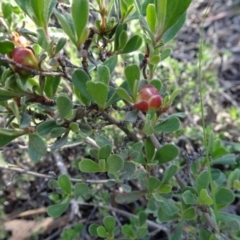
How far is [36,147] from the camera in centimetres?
108

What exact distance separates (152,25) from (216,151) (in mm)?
554

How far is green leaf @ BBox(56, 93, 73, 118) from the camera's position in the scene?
0.96 m

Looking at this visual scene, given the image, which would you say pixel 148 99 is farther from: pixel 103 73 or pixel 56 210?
pixel 56 210

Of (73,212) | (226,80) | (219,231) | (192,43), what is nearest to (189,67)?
(226,80)

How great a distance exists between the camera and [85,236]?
205 centimetres

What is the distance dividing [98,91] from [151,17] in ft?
0.72

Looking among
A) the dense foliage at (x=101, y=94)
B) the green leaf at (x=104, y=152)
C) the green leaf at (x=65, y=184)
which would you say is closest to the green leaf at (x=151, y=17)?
the dense foliage at (x=101, y=94)

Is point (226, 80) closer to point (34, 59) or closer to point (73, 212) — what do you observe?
point (73, 212)

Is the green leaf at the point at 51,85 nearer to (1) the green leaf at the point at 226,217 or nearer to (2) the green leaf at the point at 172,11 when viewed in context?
(2) the green leaf at the point at 172,11

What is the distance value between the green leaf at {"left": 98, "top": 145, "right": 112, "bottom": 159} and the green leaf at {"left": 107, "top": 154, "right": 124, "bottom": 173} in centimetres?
2

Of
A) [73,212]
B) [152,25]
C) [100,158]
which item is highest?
[152,25]

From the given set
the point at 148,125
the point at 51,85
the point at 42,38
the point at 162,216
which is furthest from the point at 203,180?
the point at 42,38

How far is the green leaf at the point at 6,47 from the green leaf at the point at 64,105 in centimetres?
16

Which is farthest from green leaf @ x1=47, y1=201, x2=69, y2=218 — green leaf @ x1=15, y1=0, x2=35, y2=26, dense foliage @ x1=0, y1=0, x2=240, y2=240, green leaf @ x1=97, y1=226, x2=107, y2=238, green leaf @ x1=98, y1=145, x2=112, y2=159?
green leaf @ x1=15, y1=0, x2=35, y2=26
